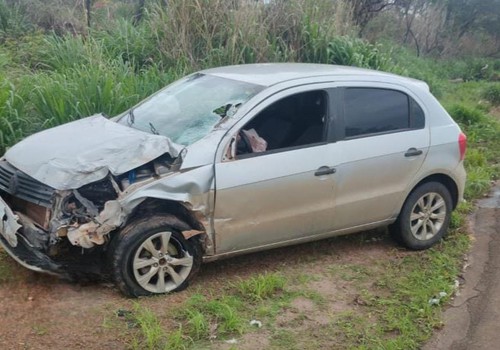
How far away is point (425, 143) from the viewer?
5.73 m

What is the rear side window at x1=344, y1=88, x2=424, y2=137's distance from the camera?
5398 millimetres

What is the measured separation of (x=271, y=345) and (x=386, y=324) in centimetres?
94

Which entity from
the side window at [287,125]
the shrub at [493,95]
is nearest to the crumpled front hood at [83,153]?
the side window at [287,125]

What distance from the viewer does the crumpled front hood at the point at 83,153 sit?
442 cm

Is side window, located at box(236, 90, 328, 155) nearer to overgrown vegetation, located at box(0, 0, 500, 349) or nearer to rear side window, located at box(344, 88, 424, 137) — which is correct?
rear side window, located at box(344, 88, 424, 137)

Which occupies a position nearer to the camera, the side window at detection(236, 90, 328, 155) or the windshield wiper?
the side window at detection(236, 90, 328, 155)

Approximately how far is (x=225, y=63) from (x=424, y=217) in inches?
171

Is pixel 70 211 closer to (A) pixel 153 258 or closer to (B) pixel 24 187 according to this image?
(B) pixel 24 187

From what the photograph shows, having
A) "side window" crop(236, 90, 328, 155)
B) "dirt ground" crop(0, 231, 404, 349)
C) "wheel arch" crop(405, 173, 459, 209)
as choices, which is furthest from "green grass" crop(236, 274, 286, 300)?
"wheel arch" crop(405, 173, 459, 209)

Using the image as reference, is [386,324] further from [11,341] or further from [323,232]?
[11,341]

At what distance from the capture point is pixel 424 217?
5.98 metres

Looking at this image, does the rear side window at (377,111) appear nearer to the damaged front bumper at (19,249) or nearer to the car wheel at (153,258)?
the car wheel at (153,258)

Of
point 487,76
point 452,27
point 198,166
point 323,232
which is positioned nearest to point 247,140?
point 198,166

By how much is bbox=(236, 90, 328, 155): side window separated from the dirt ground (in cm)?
108
